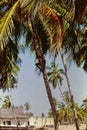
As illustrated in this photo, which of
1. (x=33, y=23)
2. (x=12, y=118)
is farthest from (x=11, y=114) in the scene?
(x=33, y=23)

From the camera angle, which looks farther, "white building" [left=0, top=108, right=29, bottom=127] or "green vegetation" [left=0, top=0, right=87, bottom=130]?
"white building" [left=0, top=108, right=29, bottom=127]

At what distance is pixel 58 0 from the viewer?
36.0ft

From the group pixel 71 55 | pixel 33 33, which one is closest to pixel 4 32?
pixel 33 33

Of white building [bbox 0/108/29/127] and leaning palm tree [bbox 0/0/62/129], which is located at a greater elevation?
white building [bbox 0/108/29/127]

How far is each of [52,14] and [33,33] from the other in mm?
7309

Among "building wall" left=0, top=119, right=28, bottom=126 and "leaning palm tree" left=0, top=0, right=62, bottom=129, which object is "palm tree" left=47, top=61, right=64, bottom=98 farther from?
"leaning palm tree" left=0, top=0, right=62, bottom=129

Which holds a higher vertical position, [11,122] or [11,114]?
[11,114]

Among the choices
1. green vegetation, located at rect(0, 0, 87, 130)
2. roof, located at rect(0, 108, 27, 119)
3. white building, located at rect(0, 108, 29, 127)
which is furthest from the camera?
roof, located at rect(0, 108, 27, 119)

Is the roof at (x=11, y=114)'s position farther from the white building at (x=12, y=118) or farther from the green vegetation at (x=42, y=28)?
the green vegetation at (x=42, y=28)

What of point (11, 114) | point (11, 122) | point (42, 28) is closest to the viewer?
point (42, 28)

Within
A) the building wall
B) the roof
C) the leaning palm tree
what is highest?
the roof

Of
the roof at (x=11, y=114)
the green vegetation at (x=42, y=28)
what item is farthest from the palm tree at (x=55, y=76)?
the green vegetation at (x=42, y=28)

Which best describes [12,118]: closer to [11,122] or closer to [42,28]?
[11,122]

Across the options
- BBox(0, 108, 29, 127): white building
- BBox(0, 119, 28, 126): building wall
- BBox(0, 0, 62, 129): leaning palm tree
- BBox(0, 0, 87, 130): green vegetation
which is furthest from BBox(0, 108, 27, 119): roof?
BBox(0, 0, 62, 129): leaning palm tree
